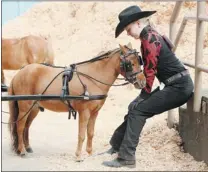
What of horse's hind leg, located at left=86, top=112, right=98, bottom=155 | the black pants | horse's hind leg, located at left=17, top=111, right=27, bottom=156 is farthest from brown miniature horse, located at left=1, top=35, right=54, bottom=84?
the black pants

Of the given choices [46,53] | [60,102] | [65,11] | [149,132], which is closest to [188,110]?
[149,132]

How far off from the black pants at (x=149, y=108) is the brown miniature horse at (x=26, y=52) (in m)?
6.52

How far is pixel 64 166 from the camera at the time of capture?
4.61 m

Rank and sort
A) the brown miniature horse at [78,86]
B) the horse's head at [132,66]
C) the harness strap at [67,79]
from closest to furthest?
the horse's head at [132,66] < the brown miniature horse at [78,86] < the harness strap at [67,79]

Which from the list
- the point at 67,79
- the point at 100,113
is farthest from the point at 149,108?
the point at 100,113

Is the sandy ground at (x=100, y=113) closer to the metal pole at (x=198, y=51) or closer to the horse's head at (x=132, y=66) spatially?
the metal pole at (x=198, y=51)

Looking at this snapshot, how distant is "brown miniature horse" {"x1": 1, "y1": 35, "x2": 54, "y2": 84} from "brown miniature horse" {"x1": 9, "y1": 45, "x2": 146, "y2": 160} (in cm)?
511

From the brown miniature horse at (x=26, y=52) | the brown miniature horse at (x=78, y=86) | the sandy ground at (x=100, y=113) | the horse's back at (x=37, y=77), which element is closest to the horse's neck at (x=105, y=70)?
the brown miniature horse at (x=78, y=86)

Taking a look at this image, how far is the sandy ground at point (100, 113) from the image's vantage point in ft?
16.5

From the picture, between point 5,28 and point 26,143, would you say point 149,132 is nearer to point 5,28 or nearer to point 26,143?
point 26,143

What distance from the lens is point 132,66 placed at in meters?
5.07

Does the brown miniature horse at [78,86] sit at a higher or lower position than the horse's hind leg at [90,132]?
higher

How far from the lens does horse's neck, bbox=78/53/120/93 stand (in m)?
5.37

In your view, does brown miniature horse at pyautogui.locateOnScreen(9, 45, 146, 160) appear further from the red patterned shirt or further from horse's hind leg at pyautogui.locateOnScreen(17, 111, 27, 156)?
the red patterned shirt
